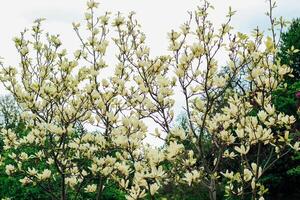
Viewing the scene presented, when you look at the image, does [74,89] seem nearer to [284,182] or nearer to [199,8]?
[199,8]

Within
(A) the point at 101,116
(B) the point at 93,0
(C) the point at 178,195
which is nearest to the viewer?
(A) the point at 101,116

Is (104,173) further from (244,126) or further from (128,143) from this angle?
(244,126)

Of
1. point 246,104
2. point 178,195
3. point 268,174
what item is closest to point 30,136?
point 246,104

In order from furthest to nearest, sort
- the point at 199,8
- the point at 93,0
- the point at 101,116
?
the point at 93,0
the point at 101,116
the point at 199,8

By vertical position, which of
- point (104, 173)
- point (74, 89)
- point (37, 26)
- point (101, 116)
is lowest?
point (104, 173)

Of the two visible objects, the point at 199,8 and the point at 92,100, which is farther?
the point at 92,100

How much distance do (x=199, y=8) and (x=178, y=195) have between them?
56.5 ft

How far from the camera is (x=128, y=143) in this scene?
488 cm

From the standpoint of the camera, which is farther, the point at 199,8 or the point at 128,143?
the point at 199,8

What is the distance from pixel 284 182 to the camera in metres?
25.1

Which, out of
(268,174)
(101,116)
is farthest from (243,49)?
(268,174)

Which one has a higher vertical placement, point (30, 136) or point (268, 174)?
point (268, 174)

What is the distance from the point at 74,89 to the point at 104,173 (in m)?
1.44

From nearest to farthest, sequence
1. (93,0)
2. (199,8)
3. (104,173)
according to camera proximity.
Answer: (199,8) < (104,173) < (93,0)
